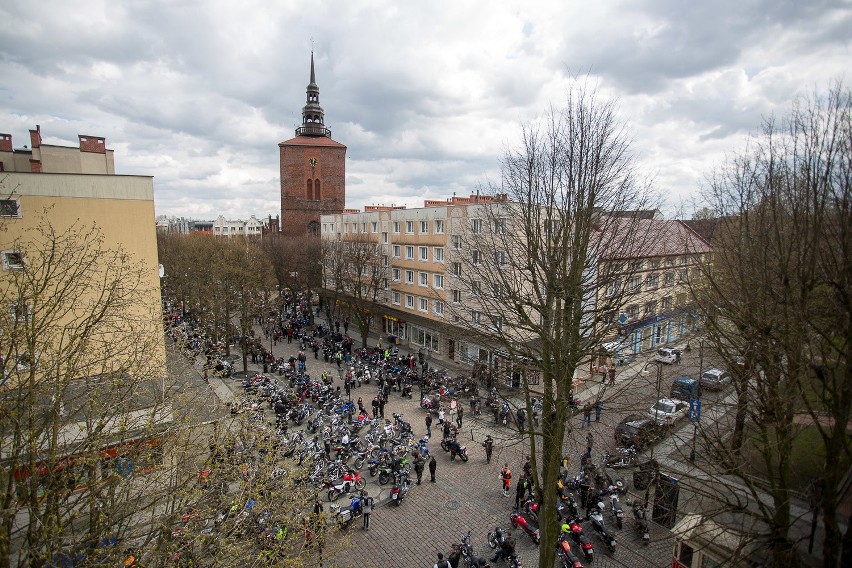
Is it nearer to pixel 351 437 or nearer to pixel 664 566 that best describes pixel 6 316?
pixel 351 437

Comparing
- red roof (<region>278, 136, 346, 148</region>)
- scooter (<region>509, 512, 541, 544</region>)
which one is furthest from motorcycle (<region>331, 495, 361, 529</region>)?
red roof (<region>278, 136, 346, 148</region>)

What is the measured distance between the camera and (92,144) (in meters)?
23.8

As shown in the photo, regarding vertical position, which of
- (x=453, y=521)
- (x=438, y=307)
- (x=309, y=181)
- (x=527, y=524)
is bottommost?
(x=453, y=521)

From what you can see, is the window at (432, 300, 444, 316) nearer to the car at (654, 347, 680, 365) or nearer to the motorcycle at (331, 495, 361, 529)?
the car at (654, 347, 680, 365)

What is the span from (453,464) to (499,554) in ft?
19.1

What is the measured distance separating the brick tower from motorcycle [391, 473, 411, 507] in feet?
157

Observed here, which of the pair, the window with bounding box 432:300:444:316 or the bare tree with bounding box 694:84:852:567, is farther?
the window with bounding box 432:300:444:316

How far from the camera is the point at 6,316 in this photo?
7.01 m

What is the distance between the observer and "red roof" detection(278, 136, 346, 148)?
58125 mm

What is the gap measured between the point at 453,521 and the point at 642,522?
5899 millimetres

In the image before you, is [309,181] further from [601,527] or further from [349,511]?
[601,527]

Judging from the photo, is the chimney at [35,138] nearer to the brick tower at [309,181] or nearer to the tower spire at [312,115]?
the brick tower at [309,181]

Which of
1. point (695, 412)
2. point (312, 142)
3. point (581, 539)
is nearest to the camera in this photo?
point (695, 412)

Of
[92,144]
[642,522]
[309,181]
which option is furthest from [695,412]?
[309,181]
